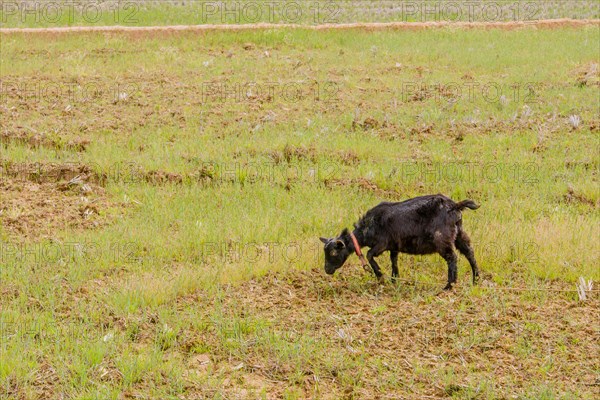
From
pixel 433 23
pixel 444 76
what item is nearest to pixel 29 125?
pixel 444 76

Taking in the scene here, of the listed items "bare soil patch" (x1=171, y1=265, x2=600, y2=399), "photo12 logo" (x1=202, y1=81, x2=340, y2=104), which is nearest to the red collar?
"bare soil patch" (x1=171, y1=265, x2=600, y2=399)

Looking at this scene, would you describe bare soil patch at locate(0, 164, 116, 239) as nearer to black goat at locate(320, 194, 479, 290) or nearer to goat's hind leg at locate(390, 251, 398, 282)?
black goat at locate(320, 194, 479, 290)

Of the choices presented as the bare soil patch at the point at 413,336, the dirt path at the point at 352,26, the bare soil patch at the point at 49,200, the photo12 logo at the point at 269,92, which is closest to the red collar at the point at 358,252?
the bare soil patch at the point at 413,336

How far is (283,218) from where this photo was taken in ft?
40.7

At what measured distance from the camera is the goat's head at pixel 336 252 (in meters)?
10.4

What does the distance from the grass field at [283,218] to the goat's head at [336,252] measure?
27 cm

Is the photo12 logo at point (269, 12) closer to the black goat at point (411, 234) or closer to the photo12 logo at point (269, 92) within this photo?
the photo12 logo at point (269, 92)

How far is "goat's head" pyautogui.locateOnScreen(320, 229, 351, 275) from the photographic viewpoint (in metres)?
10.4

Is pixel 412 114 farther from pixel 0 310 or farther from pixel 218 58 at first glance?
pixel 0 310

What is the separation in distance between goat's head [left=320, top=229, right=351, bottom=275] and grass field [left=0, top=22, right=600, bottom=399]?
0.27 m

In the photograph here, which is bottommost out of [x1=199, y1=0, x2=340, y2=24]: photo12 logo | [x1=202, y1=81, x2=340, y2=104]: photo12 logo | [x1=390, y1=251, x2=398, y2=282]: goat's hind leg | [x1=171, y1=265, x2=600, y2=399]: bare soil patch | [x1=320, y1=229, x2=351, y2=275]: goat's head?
[x1=171, y1=265, x2=600, y2=399]: bare soil patch

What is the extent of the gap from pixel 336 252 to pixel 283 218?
2.15 m

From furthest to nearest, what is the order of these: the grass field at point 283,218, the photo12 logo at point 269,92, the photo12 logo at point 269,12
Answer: the photo12 logo at point 269,12 < the photo12 logo at point 269,92 < the grass field at point 283,218

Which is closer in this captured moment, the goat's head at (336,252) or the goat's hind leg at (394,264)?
the goat's head at (336,252)
